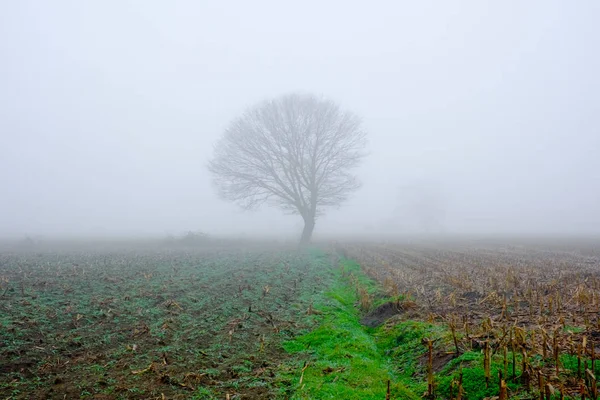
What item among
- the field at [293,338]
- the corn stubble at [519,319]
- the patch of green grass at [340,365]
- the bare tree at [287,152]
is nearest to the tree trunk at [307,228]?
the bare tree at [287,152]

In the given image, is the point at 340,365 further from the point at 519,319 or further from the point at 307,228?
the point at 307,228

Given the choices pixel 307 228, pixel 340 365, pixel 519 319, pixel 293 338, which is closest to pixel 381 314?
pixel 293 338

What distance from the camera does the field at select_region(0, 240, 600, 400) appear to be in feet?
15.9

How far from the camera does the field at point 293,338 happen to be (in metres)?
4.83

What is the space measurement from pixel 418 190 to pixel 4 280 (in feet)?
285

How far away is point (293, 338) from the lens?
754 cm

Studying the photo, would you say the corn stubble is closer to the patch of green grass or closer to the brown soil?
the brown soil

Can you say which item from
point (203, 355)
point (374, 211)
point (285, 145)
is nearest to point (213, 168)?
point (285, 145)

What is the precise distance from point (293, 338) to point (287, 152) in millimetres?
26774

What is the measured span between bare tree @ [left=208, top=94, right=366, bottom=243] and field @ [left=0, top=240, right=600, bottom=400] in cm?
2042

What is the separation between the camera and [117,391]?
15.6 feet

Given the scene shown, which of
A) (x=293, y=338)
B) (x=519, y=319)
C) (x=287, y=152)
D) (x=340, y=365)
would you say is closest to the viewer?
(x=340, y=365)

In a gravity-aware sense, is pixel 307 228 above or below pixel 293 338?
above

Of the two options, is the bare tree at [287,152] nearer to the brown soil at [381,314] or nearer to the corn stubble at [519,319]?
the corn stubble at [519,319]
